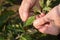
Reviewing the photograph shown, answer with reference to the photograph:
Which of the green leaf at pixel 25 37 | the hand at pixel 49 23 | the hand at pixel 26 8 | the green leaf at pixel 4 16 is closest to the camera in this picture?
the hand at pixel 49 23

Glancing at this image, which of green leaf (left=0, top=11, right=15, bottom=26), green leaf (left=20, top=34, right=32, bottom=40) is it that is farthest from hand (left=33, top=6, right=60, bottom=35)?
green leaf (left=0, top=11, right=15, bottom=26)

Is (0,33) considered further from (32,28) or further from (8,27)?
(32,28)

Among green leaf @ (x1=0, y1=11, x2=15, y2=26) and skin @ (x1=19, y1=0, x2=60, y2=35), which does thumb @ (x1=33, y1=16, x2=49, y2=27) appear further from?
green leaf @ (x1=0, y1=11, x2=15, y2=26)

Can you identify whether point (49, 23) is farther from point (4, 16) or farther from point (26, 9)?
point (4, 16)

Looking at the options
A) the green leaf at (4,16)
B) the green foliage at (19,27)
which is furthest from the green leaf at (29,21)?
the green leaf at (4,16)

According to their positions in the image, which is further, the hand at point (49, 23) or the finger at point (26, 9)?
the finger at point (26, 9)

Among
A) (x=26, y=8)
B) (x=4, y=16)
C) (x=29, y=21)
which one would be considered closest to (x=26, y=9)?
(x=26, y=8)

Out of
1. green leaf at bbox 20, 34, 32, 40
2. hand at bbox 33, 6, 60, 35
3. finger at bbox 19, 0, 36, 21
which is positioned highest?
finger at bbox 19, 0, 36, 21

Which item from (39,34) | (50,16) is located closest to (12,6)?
(39,34)

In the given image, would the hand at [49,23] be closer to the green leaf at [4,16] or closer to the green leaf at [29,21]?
the green leaf at [29,21]
